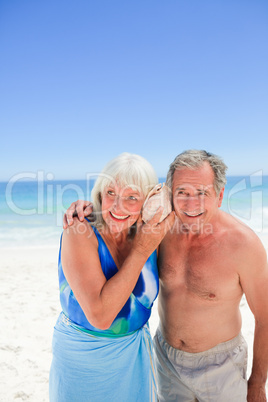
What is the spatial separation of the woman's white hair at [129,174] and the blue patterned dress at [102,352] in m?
0.37

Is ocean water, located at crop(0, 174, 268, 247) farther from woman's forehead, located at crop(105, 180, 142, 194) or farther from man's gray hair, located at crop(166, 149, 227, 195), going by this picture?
woman's forehead, located at crop(105, 180, 142, 194)

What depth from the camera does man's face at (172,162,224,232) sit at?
239 cm

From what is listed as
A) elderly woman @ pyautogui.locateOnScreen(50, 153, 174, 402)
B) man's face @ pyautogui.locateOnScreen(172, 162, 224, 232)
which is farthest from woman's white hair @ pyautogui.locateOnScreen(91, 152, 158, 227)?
man's face @ pyautogui.locateOnScreen(172, 162, 224, 232)

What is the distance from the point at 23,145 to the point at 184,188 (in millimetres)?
64581

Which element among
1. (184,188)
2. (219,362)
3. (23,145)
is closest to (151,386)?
(219,362)

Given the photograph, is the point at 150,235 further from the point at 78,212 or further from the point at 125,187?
the point at 78,212

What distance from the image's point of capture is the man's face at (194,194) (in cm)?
239

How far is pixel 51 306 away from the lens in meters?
6.05

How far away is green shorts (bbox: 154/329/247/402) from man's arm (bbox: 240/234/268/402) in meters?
0.12

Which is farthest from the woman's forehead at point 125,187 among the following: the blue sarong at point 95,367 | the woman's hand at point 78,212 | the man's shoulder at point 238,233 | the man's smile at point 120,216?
the blue sarong at point 95,367

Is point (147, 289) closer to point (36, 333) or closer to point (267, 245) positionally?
point (36, 333)

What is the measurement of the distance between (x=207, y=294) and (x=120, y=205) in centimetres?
92

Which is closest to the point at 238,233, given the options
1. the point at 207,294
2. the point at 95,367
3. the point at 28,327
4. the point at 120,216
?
the point at 207,294

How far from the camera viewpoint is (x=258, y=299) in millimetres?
2252
